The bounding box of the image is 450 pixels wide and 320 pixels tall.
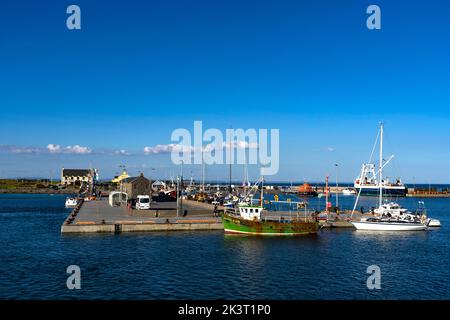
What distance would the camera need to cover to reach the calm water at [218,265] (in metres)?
29.0

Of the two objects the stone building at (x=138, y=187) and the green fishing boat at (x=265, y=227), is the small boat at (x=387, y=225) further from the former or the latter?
the stone building at (x=138, y=187)

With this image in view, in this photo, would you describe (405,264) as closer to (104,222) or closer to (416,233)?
(416,233)

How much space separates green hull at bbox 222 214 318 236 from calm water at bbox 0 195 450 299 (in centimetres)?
176

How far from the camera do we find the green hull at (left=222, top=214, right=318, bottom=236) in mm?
53719

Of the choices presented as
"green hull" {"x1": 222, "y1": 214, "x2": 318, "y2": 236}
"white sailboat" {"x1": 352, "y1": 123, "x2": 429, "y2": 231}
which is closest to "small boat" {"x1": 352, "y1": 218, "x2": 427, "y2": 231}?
"white sailboat" {"x1": 352, "y1": 123, "x2": 429, "y2": 231}

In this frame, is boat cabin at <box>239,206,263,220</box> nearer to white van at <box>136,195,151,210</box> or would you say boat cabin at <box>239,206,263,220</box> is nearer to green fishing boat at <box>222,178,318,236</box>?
green fishing boat at <box>222,178,318,236</box>

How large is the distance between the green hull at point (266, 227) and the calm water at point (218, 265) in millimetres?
1763

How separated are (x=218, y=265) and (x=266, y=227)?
18.5 m

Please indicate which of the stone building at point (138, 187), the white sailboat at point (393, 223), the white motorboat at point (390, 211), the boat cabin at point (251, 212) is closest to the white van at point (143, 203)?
the stone building at point (138, 187)

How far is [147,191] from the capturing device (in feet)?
287
